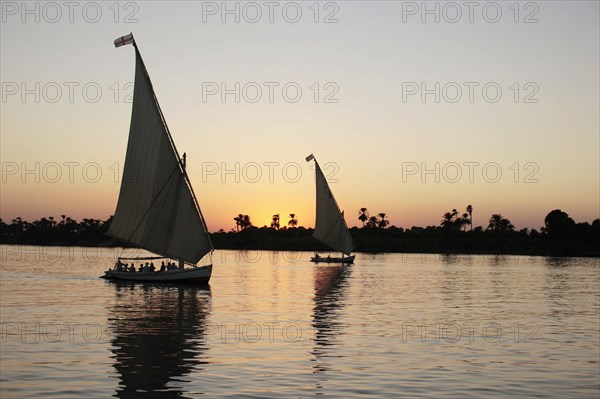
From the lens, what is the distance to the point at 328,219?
123062mm

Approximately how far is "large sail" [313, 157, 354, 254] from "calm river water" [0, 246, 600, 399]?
6254cm

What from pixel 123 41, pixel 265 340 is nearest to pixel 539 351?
pixel 265 340

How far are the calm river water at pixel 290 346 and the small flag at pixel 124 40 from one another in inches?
826

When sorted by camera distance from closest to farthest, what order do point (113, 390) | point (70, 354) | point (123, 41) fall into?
point (113, 390) → point (70, 354) → point (123, 41)

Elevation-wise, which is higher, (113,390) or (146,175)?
(146,175)

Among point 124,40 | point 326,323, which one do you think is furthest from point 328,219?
point 326,323

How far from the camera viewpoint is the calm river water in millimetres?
22438

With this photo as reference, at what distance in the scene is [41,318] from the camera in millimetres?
39531

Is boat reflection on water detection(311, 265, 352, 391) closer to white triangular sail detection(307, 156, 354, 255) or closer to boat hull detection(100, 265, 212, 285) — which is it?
boat hull detection(100, 265, 212, 285)

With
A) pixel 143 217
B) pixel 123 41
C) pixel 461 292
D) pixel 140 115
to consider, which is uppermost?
pixel 123 41

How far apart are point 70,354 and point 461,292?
4748 cm

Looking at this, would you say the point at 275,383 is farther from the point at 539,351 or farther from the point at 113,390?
the point at 539,351

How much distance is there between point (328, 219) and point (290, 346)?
92394mm

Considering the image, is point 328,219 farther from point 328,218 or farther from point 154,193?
point 154,193
